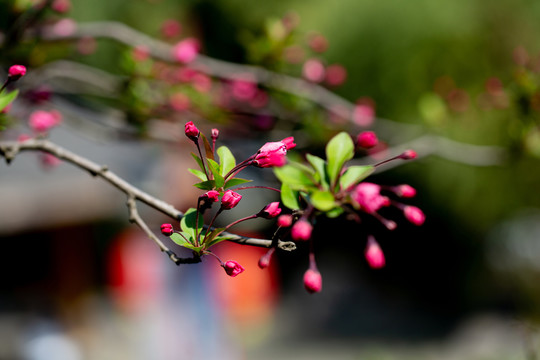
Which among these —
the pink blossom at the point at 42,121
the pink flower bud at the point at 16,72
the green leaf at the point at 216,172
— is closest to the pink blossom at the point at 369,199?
the green leaf at the point at 216,172

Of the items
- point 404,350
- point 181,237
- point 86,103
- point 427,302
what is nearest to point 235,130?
point 86,103

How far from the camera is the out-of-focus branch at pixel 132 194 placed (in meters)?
1.02

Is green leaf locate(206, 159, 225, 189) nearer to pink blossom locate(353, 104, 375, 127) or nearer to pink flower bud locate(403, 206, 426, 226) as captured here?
pink flower bud locate(403, 206, 426, 226)

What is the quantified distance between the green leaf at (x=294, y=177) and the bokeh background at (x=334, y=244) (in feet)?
A: 13.9

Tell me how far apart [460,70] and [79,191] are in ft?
16.7

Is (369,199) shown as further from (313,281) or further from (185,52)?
(185,52)

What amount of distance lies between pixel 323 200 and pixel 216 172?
7.9 inches

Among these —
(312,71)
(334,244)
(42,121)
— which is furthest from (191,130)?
(334,244)

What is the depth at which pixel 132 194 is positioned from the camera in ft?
3.89

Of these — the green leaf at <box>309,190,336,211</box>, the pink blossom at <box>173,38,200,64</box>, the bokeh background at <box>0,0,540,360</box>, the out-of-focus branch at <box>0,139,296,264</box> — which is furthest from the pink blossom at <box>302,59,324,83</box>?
the bokeh background at <box>0,0,540,360</box>

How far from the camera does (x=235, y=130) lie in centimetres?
261

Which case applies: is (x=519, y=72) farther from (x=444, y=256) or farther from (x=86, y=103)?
(x=444, y=256)

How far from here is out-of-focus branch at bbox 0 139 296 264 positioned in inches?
40.2

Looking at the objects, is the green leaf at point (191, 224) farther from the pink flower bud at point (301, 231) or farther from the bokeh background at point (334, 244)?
the bokeh background at point (334, 244)
